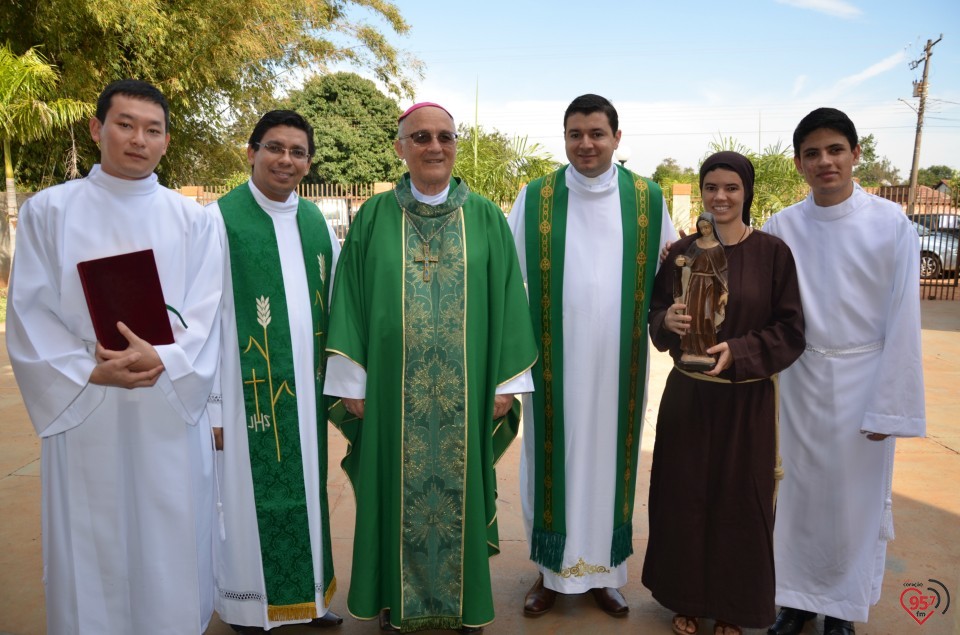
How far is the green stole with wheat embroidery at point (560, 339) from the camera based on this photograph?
328 centimetres

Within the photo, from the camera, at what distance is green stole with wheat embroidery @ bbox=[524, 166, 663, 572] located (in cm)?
328

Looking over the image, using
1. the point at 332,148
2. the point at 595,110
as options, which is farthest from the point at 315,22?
the point at 595,110

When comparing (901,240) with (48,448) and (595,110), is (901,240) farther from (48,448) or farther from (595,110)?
(48,448)

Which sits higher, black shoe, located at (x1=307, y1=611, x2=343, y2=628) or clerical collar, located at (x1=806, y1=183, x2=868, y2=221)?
clerical collar, located at (x1=806, y1=183, x2=868, y2=221)

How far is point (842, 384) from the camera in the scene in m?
3.02

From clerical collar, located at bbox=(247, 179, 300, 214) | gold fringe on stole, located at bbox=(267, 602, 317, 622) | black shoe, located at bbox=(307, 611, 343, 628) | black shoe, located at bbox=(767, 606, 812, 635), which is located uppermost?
clerical collar, located at bbox=(247, 179, 300, 214)

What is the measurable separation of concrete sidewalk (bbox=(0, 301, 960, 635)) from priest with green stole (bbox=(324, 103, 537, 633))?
1.37 feet

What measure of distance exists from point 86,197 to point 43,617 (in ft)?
6.37

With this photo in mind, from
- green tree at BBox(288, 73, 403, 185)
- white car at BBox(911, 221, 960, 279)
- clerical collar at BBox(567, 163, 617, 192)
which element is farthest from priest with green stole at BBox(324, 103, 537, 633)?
green tree at BBox(288, 73, 403, 185)

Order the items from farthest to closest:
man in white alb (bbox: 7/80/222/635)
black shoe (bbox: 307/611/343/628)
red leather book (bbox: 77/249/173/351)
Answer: black shoe (bbox: 307/611/343/628) → man in white alb (bbox: 7/80/222/635) → red leather book (bbox: 77/249/173/351)

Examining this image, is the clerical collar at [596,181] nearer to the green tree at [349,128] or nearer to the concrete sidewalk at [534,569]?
the concrete sidewalk at [534,569]

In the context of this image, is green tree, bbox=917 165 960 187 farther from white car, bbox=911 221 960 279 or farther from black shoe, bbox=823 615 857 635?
black shoe, bbox=823 615 857 635

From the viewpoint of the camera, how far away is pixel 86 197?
2.58m

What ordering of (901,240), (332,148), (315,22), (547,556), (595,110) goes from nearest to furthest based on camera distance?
(901,240), (595,110), (547,556), (315,22), (332,148)
